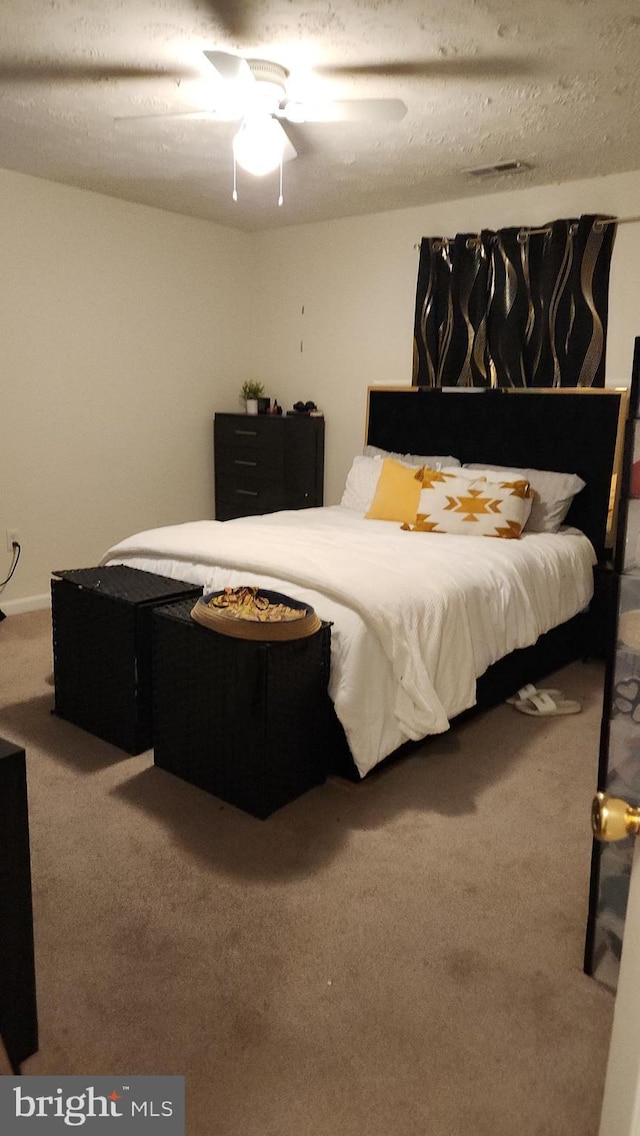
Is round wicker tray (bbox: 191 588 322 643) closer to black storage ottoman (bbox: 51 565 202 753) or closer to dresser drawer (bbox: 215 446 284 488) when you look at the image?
black storage ottoman (bbox: 51 565 202 753)

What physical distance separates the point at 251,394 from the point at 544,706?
3.03 m

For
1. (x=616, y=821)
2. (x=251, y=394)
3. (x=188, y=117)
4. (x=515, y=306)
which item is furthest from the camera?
(x=251, y=394)

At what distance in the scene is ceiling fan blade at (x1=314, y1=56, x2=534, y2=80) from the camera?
8.13ft

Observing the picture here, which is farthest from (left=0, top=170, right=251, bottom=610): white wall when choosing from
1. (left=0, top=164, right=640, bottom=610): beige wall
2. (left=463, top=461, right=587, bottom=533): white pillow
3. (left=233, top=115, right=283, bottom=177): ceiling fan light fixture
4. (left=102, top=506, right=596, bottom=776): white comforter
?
(left=463, top=461, right=587, bottom=533): white pillow

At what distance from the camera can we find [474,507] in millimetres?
3512

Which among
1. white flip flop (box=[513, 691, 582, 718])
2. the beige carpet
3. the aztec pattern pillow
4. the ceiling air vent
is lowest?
the beige carpet

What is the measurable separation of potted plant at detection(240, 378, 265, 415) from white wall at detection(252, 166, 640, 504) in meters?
0.11

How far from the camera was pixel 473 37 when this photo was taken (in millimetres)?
2316

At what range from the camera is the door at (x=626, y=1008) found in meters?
0.71

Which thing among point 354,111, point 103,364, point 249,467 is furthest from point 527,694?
point 103,364

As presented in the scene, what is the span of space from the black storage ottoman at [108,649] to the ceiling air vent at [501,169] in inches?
98.1

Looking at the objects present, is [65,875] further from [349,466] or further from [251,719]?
[349,466]

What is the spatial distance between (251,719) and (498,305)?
9.56 ft

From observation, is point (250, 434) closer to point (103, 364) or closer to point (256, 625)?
point (103, 364)
